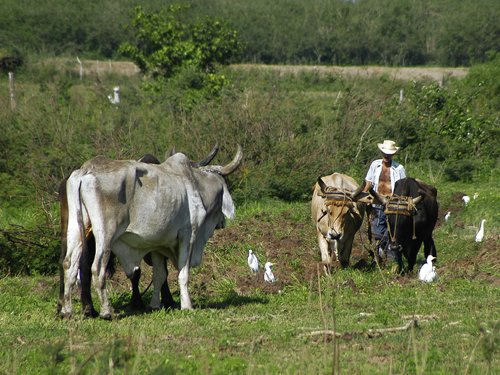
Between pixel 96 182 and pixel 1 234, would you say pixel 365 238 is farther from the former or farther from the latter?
pixel 96 182

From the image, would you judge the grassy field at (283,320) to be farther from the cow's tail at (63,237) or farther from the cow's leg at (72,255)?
the cow's tail at (63,237)

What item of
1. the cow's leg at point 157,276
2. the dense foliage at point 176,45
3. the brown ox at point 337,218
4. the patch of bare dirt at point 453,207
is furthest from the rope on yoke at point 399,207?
the dense foliage at point 176,45

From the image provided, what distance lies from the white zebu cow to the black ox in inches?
103

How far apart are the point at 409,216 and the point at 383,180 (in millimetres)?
836

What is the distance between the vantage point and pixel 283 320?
999cm

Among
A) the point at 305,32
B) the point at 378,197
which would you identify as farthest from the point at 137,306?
the point at 305,32

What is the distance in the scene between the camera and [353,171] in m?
20.8

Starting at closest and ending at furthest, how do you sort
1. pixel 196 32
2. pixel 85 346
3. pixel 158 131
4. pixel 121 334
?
pixel 85 346 < pixel 121 334 < pixel 158 131 < pixel 196 32

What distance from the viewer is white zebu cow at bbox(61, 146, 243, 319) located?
1022cm

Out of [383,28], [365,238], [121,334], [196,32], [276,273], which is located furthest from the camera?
[383,28]

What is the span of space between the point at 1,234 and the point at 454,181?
1128 centimetres

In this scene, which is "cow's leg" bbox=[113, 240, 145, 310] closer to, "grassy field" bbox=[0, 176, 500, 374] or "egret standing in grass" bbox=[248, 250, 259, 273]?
"grassy field" bbox=[0, 176, 500, 374]

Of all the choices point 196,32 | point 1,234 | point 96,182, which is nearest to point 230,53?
point 196,32

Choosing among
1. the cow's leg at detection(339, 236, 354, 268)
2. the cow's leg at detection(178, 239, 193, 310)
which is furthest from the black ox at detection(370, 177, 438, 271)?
the cow's leg at detection(178, 239, 193, 310)
